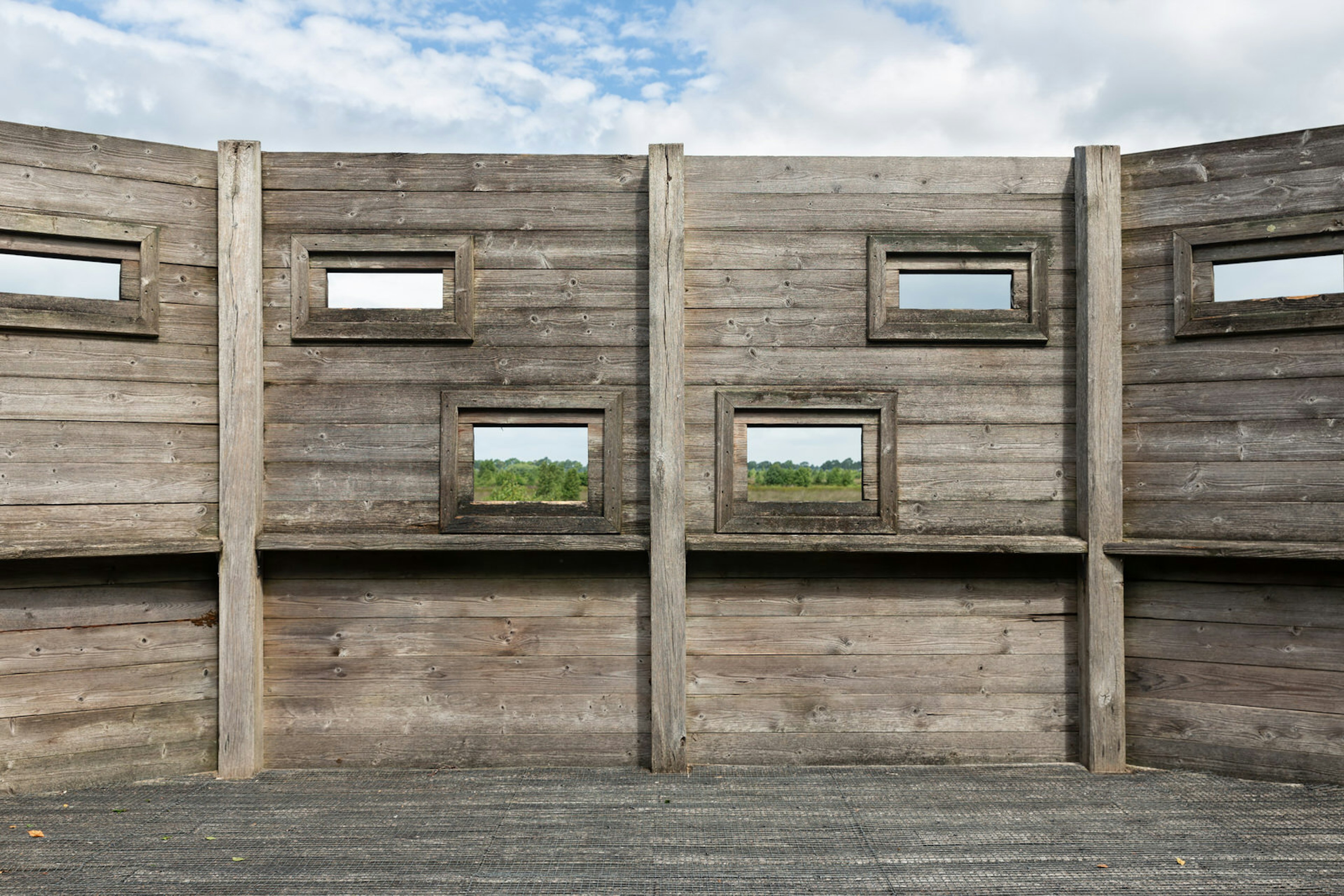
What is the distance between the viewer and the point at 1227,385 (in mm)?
4562

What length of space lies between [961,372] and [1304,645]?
2419mm

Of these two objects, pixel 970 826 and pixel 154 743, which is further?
pixel 154 743

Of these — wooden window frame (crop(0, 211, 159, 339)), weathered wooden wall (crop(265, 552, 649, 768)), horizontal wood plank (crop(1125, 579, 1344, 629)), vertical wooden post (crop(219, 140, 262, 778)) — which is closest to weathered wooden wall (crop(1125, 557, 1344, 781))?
horizontal wood plank (crop(1125, 579, 1344, 629))

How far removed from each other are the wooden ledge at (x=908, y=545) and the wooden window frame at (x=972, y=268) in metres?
1.17

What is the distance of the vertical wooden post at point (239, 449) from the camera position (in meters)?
4.61

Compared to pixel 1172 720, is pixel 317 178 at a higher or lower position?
higher

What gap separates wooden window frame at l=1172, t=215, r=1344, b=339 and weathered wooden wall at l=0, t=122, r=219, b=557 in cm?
565

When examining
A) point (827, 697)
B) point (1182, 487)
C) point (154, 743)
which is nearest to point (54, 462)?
point (154, 743)

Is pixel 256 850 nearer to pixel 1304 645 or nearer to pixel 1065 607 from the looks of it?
pixel 1065 607

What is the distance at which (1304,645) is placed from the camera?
177 inches

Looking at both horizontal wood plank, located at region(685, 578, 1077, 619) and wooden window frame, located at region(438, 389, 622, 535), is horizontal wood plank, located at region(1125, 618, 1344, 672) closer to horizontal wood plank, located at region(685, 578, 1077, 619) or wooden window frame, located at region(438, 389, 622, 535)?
horizontal wood plank, located at region(685, 578, 1077, 619)

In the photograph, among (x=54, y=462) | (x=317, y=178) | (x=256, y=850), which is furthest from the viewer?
(x=317, y=178)

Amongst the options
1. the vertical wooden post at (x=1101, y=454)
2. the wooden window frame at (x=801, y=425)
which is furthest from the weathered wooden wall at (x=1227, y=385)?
the wooden window frame at (x=801, y=425)

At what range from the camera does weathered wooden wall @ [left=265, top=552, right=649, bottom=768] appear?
4734 mm
